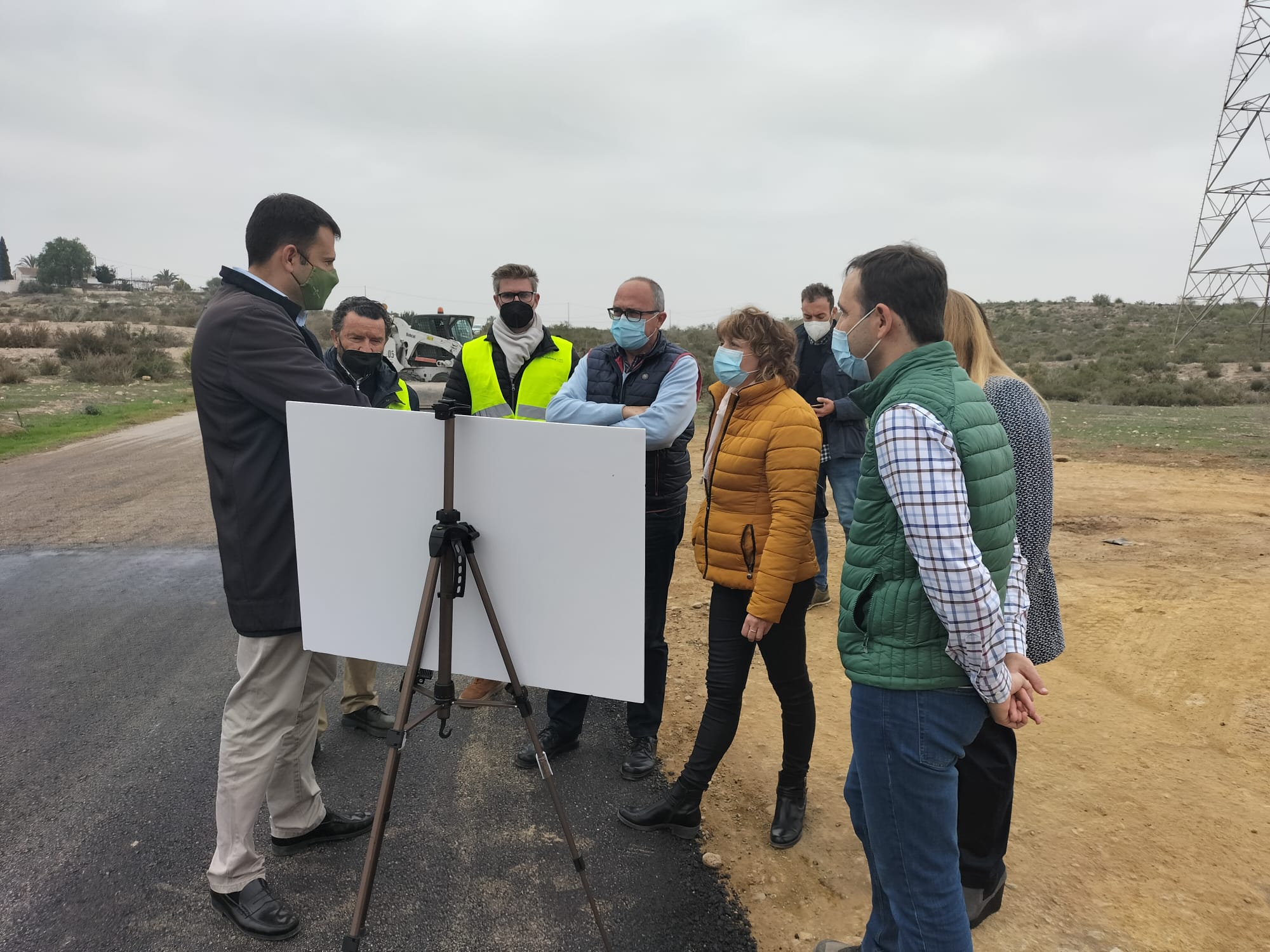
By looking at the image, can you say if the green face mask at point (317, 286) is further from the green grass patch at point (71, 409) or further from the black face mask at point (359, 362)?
the green grass patch at point (71, 409)

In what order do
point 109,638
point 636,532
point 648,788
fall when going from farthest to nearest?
point 109,638 < point 648,788 < point 636,532

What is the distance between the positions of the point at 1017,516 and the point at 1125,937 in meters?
1.45

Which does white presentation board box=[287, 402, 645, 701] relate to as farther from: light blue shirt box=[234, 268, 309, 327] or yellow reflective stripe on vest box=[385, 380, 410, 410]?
yellow reflective stripe on vest box=[385, 380, 410, 410]

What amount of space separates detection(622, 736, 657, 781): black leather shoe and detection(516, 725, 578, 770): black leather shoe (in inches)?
11.2

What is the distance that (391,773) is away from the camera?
6.59ft

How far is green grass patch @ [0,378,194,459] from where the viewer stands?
517 inches

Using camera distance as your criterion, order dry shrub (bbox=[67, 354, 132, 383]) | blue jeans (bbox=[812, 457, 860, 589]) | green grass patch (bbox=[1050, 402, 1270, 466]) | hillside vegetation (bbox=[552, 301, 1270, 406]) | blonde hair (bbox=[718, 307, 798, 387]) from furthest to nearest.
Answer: dry shrub (bbox=[67, 354, 132, 383])
hillside vegetation (bbox=[552, 301, 1270, 406])
green grass patch (bbox=[1050, 402, 1270, 466])
blue jeans (bbox=[812, 457, 860, 589])
blonde hair (bbox=[718, 307, 798, 387])

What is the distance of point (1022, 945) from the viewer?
8.02 ft

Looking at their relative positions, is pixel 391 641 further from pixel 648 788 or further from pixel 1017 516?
pixel 1017 516

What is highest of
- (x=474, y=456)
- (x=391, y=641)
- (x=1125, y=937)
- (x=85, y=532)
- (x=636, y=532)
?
(x=474, y=456)

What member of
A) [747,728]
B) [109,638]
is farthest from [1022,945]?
[109,638]

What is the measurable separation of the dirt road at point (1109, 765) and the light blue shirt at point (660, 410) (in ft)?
5.26

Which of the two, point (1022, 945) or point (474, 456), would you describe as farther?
point (1022, 945)

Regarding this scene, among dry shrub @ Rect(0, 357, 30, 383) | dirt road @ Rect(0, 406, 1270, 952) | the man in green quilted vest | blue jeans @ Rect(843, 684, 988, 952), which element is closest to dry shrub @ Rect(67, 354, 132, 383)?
dry shrub @ Rect(0, 357, 30, 383)
